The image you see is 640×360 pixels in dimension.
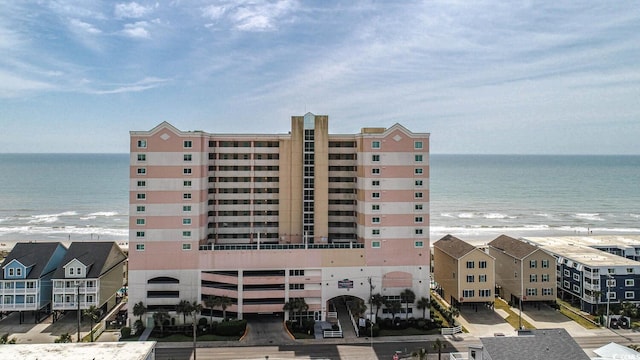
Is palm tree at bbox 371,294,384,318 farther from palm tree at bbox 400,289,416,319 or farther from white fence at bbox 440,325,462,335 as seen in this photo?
→ white fence at bbox 440,325,462,335

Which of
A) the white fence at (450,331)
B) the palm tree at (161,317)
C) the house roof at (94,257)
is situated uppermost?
the house roof at (94,257)

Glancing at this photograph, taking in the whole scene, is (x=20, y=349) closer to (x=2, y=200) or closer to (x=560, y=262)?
(x=560, y=262)

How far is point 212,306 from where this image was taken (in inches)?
2068

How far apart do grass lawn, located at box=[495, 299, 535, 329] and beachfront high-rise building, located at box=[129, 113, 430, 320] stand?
10.9 meters

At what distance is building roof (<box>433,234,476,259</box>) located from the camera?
5861cm

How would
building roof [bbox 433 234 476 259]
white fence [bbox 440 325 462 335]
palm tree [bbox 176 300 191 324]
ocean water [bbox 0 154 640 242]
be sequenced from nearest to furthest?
1. white fence [bbox 440 325 462 335]
2. palm tree [bbox 176 300 191 324]
3. building roof [bbox 433 234 476 259]
4. ocean water [bbox 0 154 640 242]

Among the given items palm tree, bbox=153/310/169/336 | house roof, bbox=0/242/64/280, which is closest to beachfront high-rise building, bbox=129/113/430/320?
palm tree, bbox=153/310/169/336

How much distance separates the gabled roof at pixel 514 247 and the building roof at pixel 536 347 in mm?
25163

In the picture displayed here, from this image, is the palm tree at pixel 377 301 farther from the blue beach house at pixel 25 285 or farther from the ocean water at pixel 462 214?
the ocean water at pixel 462 214

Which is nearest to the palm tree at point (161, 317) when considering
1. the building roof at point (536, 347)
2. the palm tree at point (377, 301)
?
the palm tree at point (377, 301)

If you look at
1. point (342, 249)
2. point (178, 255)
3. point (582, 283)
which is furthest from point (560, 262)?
point (178, 255)

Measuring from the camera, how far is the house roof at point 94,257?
55688mm

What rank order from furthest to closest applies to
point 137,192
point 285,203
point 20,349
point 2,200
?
point 2,200 < point 285,203 < point 137,192 < point 20,349

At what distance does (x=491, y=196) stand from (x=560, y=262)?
135407 mm
